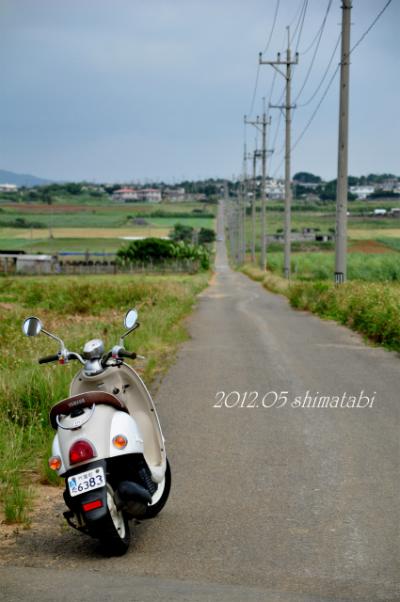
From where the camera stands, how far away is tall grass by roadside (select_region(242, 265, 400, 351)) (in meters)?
17.3

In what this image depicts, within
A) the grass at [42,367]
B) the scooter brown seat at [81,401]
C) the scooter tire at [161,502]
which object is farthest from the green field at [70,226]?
the scooter brown seat at [81,401]

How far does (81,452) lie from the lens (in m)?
5.87

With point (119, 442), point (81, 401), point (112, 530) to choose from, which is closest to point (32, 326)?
point (81, 401)

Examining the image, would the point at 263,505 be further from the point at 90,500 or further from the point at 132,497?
the point at 90,500

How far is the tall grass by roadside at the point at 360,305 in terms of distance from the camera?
1734cm

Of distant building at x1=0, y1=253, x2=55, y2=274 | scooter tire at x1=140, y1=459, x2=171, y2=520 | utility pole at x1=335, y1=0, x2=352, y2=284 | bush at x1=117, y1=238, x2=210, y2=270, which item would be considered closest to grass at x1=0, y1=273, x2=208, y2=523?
Answer: scooter tire at x1=140, y1=459, x2=171, y2=520

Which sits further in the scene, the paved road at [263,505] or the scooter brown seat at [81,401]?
the scooter brown seat at [81,401]

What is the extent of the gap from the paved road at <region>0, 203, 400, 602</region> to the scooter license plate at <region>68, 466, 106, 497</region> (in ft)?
1.61

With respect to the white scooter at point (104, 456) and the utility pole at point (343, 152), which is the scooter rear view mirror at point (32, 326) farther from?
the utility pole at point (343, 152)

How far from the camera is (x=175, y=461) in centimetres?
859

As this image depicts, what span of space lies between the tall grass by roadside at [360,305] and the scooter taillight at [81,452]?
438 inches

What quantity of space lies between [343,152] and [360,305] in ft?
24.0

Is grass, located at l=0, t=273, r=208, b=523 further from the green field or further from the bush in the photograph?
the bush

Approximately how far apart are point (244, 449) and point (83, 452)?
3.36m
